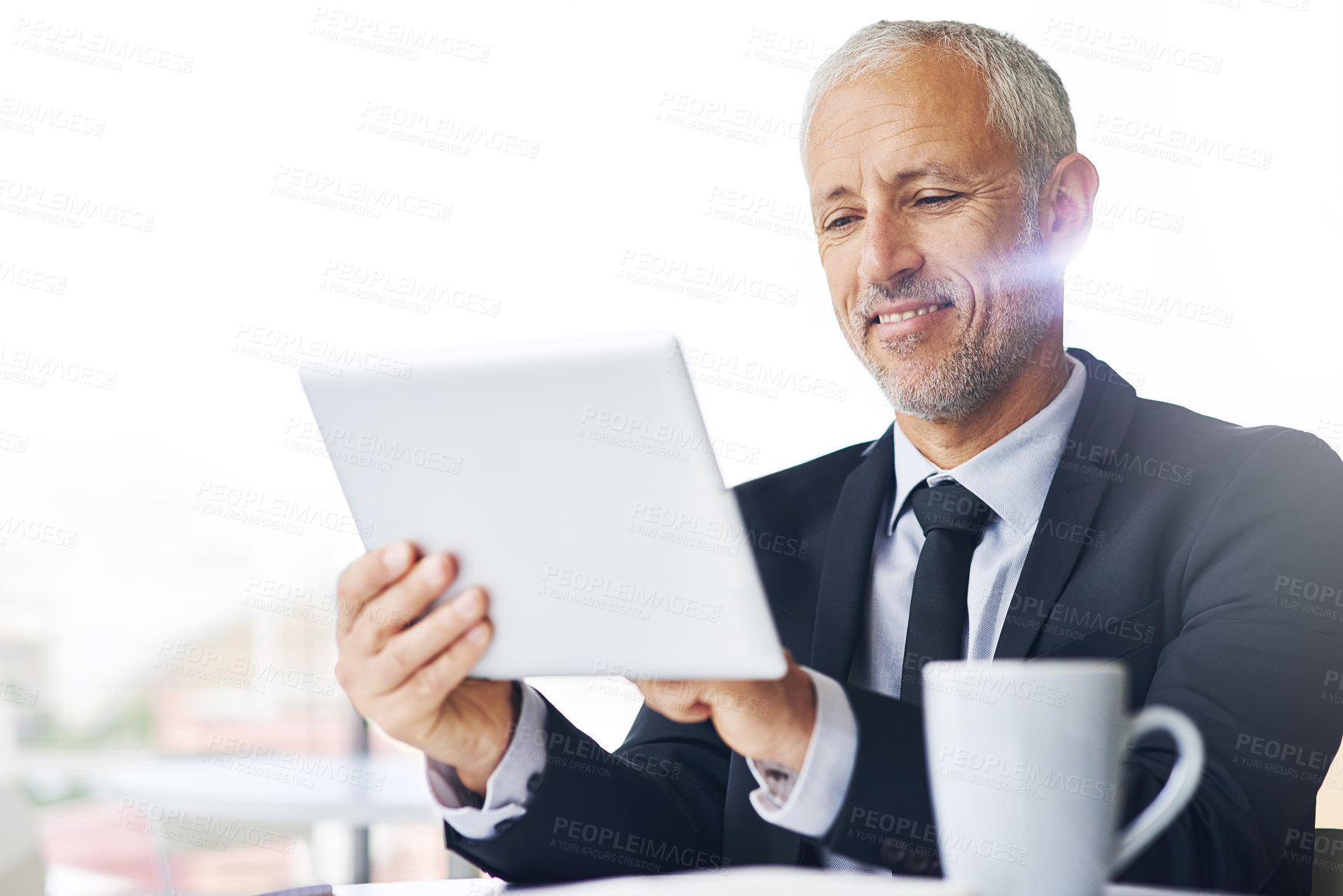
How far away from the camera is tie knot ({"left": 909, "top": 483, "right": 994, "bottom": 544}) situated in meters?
1.50

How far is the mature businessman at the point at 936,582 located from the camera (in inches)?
36.6

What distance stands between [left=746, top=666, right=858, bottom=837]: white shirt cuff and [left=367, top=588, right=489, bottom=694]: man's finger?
0.95ft

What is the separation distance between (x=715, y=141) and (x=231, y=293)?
169 cm

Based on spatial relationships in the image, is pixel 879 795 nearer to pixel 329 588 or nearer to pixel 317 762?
pixel 317 762

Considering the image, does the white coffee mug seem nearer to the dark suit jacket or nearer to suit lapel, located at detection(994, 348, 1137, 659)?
the dark suit jacket

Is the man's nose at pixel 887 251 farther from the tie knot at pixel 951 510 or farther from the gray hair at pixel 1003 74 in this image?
the tie knot at pixel 951 510

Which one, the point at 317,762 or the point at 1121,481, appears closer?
the point at 1121,481

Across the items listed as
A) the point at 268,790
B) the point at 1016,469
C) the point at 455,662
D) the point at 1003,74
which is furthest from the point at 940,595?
the point at 268,790

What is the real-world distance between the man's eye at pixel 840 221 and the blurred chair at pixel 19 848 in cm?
152

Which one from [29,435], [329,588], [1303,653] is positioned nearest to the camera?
[1303,653]

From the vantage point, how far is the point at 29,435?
147 inches

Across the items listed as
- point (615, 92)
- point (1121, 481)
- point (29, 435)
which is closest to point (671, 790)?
point (1121, 481)

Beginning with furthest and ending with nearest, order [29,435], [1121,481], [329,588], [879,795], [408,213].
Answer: [329,588]
[29,435]
[408,213]
[1121,481]
[879,795]

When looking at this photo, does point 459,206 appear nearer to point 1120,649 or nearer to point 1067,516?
point 1067,516
